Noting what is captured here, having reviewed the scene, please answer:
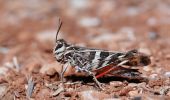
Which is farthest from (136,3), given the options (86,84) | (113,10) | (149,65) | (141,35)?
(86,84)

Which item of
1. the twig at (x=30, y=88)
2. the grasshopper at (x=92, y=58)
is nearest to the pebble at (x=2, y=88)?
the twig at (x=30, y=88)

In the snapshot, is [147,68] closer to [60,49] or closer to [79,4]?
[60,49]

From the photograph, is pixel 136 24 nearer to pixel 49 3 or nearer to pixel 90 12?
pixel 90 12

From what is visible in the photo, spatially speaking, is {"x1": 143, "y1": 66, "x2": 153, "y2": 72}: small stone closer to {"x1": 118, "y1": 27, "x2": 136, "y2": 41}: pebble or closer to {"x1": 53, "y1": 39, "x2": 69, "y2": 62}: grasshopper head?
{"x1": 53, "y1": 39, "x2": 69, "y2": 62}: grasshopper head

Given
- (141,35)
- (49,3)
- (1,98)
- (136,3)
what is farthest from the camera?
(49,3)

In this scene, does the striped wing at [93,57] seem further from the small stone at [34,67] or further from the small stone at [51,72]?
the small stone at [34,67]

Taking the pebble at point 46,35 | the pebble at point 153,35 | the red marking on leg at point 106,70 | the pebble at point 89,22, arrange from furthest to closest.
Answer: the pebble at point 89,22 → the pebble at point 46,35 → the pebble at point 153,35 → the red marking on leg at point 106,70

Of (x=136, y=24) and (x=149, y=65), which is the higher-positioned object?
(x=136, y=24)

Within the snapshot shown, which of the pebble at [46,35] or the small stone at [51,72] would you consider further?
the pebble at [46,35]

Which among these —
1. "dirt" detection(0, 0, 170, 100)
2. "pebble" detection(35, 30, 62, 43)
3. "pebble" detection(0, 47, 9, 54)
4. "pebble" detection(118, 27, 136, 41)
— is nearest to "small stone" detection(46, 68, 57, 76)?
"dirt" detection(0, 0, 170, 100)
